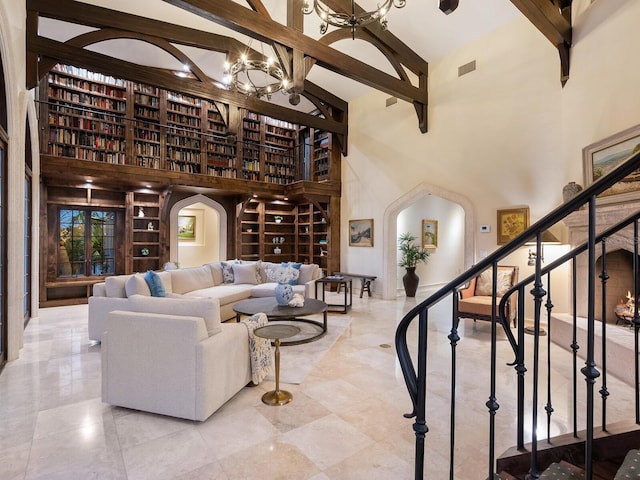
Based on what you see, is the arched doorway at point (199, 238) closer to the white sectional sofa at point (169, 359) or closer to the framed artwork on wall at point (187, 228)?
the framed artwork on wall at point (187, 228)

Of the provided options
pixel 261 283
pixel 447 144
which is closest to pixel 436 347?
pixel 261 283

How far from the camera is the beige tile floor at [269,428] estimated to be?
197 centimetres

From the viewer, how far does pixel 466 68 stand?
243 inches

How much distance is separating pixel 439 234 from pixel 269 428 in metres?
7.91

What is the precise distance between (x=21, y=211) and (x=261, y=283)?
3792 mm

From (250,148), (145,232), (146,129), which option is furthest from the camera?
(250,148)

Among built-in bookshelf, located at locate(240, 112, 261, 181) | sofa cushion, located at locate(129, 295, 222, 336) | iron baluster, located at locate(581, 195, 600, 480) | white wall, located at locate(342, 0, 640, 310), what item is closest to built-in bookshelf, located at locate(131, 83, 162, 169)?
built-in bookshelf, located at locate(240, 112, 261, 181)

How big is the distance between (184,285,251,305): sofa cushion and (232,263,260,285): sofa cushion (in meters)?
0.25

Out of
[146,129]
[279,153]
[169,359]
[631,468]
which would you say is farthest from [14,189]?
[279,153]

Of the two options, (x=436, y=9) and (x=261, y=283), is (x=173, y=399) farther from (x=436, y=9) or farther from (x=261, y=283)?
(x=436, y=9)

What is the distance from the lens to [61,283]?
6629mm

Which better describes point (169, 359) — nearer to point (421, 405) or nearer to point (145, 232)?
point (421, 405)

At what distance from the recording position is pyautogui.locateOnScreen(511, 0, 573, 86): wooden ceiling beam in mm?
4242

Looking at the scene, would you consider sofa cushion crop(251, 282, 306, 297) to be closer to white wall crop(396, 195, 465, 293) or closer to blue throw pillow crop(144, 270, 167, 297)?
blue throw pillow crop(144, 270, 167, 297)
